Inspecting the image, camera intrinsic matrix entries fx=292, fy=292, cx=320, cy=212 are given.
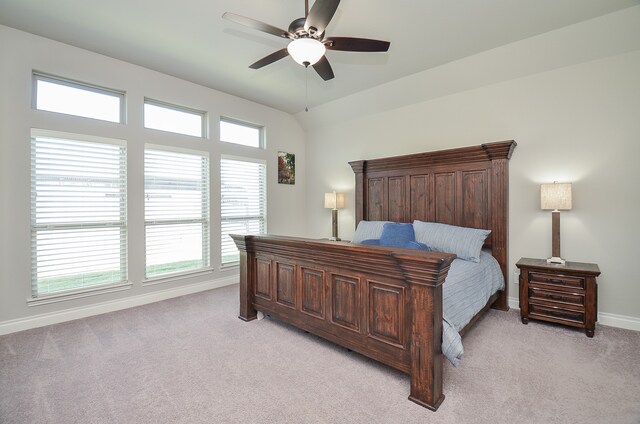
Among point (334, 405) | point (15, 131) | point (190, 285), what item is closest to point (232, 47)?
point (15, 131)

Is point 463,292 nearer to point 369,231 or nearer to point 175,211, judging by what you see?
point 369,231

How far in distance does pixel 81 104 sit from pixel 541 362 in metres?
5.17

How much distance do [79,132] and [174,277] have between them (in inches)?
81.7

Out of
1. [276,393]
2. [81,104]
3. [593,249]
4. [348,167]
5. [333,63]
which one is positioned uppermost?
[333,63]

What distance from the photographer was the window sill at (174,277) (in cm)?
382

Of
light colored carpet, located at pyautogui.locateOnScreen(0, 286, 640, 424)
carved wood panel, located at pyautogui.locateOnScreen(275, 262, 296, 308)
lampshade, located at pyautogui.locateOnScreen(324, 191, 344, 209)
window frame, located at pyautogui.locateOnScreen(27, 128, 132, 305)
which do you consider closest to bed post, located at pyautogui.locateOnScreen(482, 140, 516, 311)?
light colored carpet, located at pyautogui.locateOnScreen(0, 286, 640, 424)

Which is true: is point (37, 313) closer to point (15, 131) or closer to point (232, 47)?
point (15, 131)

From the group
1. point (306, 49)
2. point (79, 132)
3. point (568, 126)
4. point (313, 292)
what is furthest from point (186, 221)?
point (568, 126)

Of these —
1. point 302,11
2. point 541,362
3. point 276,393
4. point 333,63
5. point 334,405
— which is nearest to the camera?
point 334,405

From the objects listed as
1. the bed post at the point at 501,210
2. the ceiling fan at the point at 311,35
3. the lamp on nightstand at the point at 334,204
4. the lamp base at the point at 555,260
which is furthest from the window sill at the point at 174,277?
the lamp base at the point at 555,260

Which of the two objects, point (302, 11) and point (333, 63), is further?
point (333, 63)

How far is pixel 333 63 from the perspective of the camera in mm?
3527

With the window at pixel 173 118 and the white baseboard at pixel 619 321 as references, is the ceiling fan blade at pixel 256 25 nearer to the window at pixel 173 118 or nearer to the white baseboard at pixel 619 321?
the window at pixel 173 118

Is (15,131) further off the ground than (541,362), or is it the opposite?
(15,131)
